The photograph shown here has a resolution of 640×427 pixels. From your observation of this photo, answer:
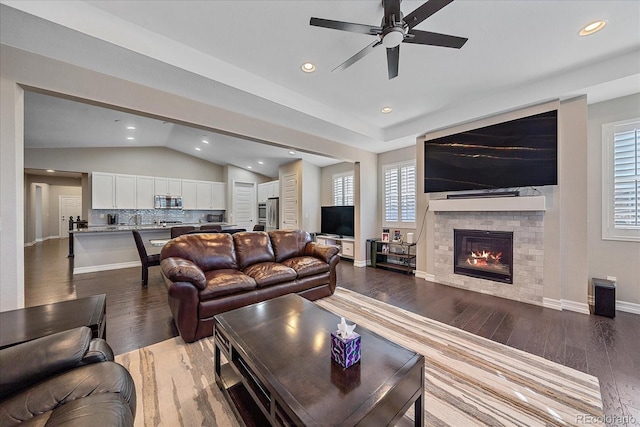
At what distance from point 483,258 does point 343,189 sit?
12.6ft

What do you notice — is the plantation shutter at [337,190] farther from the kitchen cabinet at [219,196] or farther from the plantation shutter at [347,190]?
the kitchen cabinet at [219,196]

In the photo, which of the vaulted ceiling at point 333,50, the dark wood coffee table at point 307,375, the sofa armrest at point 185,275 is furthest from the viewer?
the sofa armrest at point 185,275

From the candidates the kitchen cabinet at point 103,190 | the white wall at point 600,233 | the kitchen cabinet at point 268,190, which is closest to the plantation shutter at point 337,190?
the kitchen cabinet at point 268,190

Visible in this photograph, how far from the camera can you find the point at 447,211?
422cm

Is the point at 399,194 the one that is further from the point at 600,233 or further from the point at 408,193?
the point at 600,233

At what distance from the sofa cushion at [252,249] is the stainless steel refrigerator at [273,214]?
4.32 meters

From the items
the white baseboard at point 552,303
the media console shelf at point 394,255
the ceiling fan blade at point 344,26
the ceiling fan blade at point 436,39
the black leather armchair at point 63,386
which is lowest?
the white baseboard at point 552,303

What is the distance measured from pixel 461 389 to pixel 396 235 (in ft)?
12.3

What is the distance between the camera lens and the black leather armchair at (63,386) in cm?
94

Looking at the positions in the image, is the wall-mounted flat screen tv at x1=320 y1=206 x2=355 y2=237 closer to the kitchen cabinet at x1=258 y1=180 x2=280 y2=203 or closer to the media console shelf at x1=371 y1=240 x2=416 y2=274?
the media console shelf at x1=371 y1=240 x2=416 y2=274

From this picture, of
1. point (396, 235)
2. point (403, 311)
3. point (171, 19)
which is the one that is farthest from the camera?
point (396, 235)

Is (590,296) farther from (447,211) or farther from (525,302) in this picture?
(447,211)

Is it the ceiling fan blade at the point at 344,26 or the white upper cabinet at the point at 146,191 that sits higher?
the ceiling fan blade at the point at 344,26

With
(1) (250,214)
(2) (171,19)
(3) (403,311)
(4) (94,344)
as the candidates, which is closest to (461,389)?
(3) (403,311)
